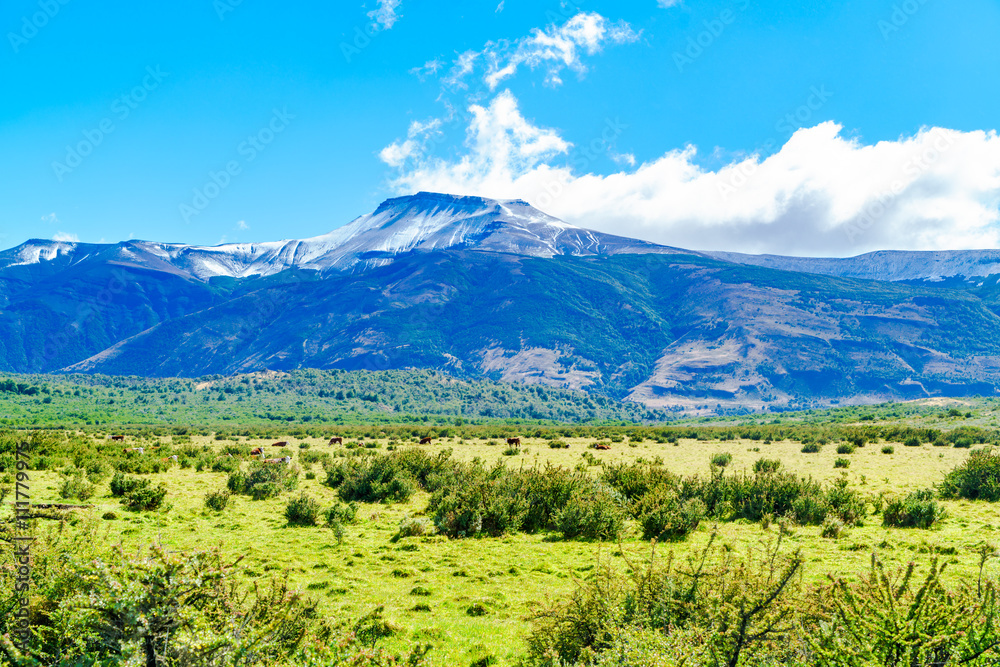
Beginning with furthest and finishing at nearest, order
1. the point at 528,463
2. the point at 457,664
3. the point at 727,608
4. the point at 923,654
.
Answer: the point at 528,463 < the point at 457,664 < the point at 727,608 < the point at 923,654

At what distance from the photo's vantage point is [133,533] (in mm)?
13781

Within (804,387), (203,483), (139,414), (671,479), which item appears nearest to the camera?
(671,479)

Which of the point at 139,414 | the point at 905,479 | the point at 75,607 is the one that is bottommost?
the point at 139,414

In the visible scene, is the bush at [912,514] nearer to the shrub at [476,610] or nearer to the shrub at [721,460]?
the shrub at [721,460]

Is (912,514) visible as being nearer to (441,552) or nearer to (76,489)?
(441,552)

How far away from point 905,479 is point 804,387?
186m

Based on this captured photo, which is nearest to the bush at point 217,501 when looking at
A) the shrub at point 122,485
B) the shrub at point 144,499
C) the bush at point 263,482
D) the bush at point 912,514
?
the shrub at point 144,499

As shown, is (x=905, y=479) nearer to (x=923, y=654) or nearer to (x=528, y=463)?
(x=528, y=463)

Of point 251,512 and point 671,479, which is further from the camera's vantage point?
point 671,479

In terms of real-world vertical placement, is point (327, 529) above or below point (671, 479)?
below

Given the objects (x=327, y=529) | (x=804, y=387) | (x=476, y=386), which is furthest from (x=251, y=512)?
(x=804, y=387)

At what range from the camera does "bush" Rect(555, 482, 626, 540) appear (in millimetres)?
14477

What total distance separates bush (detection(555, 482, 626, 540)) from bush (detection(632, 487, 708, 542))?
63 centimetres

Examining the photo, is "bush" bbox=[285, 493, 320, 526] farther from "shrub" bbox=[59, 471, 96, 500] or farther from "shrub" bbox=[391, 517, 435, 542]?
"shrub" bbox=[59, 471, 96, 500]
